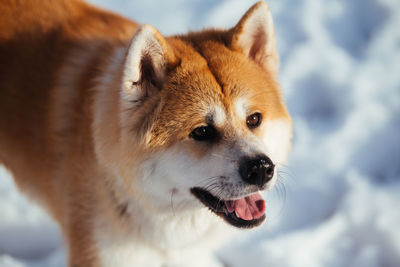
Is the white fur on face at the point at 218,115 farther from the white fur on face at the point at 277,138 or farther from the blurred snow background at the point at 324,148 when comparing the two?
the blurred snow background at the point at 324,148

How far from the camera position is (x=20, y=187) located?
266cm

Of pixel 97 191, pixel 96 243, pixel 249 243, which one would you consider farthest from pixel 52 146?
pixel 249 243

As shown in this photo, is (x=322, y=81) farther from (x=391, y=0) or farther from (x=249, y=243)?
(x=249, y=243)

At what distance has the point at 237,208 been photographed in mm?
1991

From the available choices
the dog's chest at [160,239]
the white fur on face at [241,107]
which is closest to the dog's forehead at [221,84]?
the white fur on face at [241,107]

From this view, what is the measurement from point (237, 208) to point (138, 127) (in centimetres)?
61

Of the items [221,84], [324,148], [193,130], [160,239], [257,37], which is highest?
[324,148]

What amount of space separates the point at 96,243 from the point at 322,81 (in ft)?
8.40

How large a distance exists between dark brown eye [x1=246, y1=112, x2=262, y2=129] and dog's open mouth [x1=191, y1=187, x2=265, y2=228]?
1.14ft

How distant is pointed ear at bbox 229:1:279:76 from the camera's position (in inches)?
80.8

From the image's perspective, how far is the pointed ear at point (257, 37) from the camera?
2.05 meters

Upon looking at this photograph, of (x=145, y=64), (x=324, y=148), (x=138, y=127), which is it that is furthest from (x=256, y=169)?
(x=324, y=148)

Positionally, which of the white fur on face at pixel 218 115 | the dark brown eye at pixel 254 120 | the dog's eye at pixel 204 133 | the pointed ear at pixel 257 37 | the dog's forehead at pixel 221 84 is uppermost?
the pointed ear at pixel 257 37

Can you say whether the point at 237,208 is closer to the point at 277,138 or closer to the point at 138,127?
the point at 277,138
